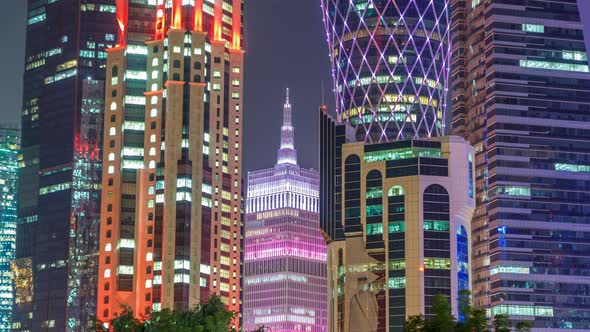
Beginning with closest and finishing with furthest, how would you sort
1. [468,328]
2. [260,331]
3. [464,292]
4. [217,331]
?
1. [468,328]
2. [464,292]
3. [217,331]
4. [260,331]

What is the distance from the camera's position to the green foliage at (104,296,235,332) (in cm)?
12394

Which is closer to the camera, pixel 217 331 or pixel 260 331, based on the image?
pixel 217 331

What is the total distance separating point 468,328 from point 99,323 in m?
55.1

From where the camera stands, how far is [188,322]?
127 meters

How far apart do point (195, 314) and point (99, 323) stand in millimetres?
12814

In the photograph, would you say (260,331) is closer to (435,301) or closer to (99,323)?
(99,323)

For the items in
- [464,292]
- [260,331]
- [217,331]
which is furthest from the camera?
[260,331]

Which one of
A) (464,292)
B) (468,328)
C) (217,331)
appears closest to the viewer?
(468,328)

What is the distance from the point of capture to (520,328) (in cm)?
9325

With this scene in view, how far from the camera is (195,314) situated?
130 metres

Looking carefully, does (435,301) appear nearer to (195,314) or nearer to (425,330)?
(425,330)

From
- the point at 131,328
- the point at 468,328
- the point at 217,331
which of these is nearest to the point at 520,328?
the point at 468,328

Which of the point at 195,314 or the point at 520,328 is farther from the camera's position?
the point at 195,314

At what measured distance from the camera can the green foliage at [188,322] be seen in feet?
407
